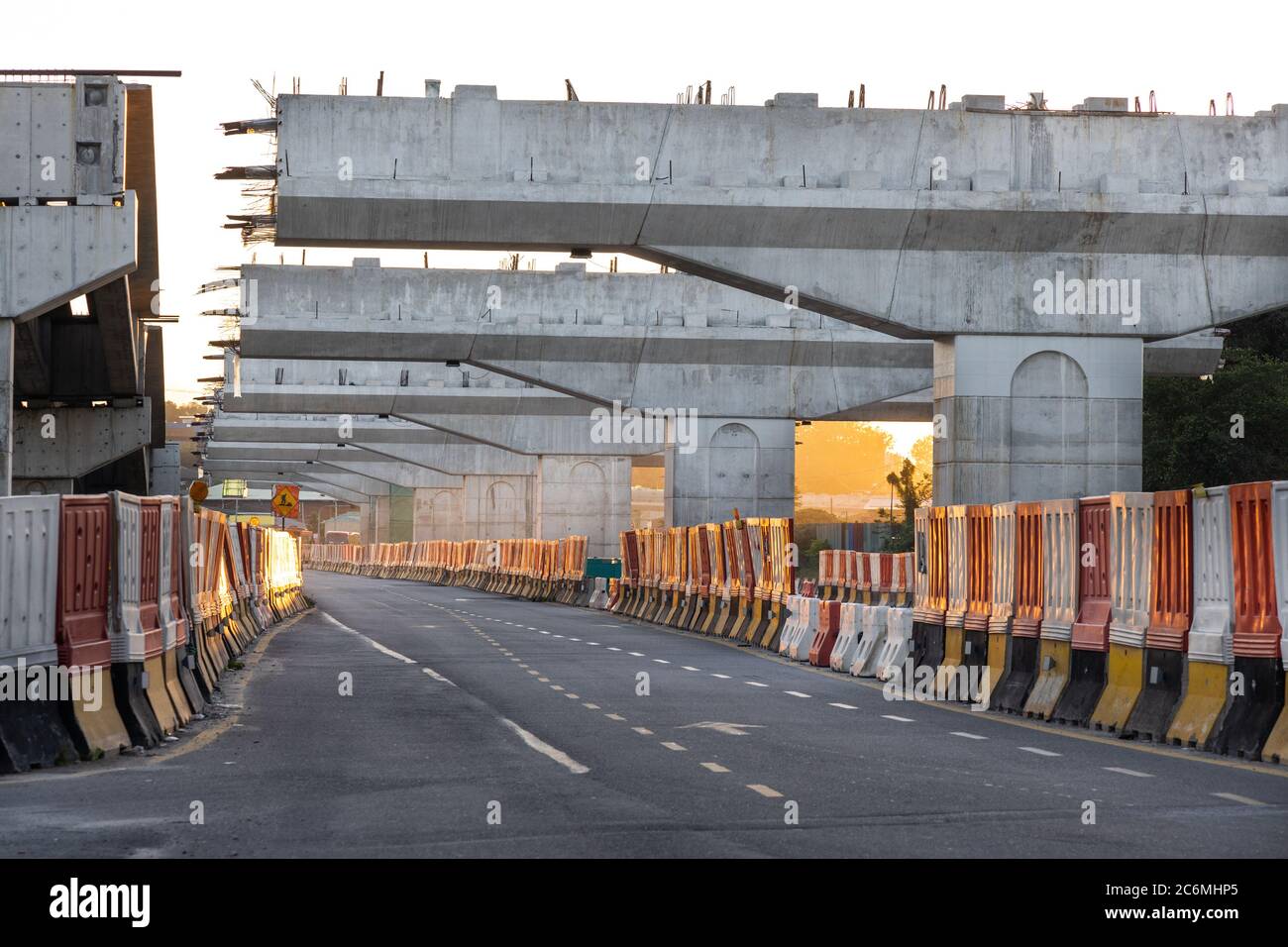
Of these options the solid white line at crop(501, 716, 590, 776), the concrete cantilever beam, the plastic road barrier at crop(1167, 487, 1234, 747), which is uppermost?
the concrete cantilever beam

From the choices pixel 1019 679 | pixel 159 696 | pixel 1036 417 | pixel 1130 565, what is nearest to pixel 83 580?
pixel 159 696

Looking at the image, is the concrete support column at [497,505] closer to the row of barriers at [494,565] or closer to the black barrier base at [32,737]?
the row of barriers at [494,565]

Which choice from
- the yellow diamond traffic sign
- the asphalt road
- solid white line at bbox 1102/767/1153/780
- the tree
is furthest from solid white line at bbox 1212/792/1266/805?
the yellow diamond traffic sign

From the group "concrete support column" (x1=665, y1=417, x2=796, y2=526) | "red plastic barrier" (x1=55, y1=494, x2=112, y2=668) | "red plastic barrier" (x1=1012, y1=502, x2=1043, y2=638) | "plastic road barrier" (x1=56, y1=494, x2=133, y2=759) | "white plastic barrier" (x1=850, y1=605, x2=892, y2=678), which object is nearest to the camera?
"plastic road barrier" (x1=56, y1=494, x2=133, y2=759)

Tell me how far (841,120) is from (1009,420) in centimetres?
504

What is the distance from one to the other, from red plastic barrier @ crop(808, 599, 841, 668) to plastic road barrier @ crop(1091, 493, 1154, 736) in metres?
8.52

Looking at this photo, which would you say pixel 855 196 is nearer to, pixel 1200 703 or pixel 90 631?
pixel 1200 703

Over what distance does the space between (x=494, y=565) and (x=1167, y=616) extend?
57597mm

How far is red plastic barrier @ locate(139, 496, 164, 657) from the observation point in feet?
51.2

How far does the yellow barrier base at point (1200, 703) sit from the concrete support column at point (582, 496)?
5304cm

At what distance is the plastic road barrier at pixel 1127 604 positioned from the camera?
1531 centimetres

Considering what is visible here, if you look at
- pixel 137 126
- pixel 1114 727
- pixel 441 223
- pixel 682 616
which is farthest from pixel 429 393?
pixel 1114 727

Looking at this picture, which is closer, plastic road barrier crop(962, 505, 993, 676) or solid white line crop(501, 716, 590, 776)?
solid white line crop(501, 716, 590, 776)

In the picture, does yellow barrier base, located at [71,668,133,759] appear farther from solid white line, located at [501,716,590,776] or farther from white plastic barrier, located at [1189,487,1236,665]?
white plastic barrier, located at [1189,487,1236,665]
